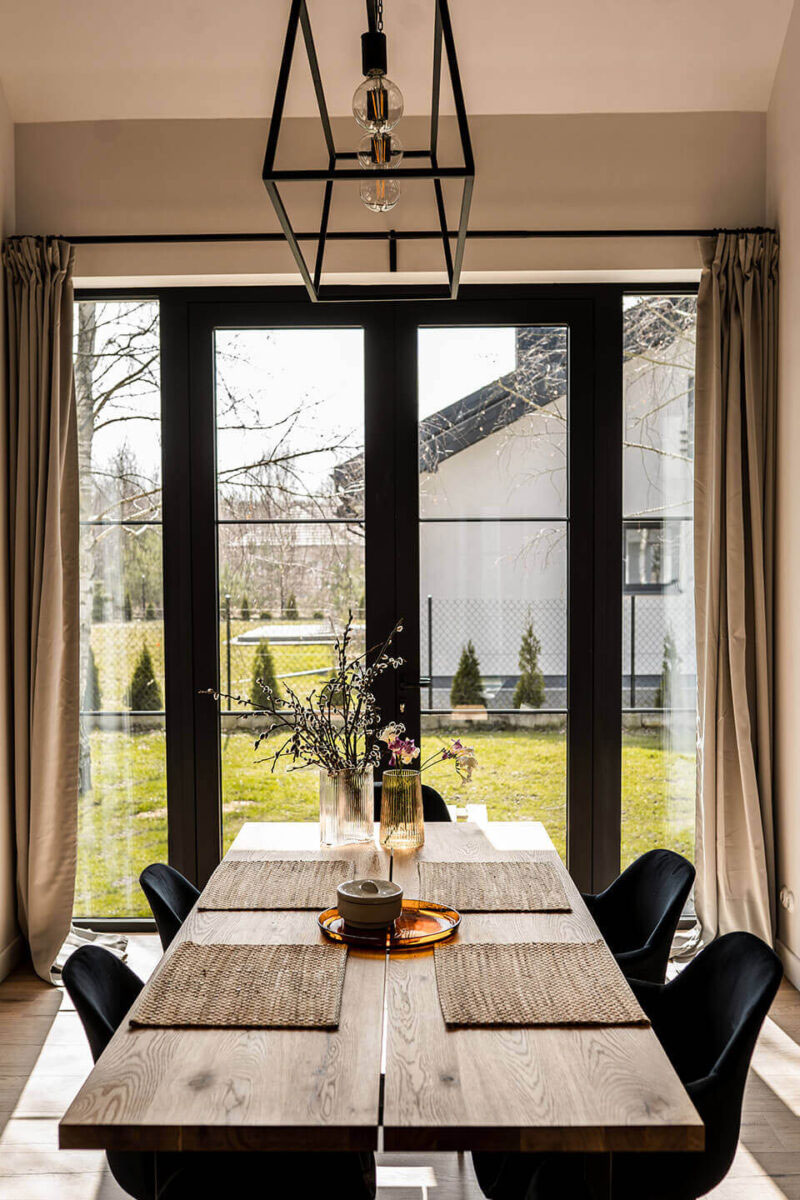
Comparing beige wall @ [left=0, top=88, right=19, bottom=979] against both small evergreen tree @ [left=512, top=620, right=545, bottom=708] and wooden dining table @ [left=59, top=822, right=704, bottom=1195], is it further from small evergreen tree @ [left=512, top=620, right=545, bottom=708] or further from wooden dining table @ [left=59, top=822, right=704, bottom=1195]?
wooden dining table @ [left=59, top=822, right=704, bottom=1195]

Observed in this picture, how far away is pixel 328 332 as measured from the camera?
157 inches

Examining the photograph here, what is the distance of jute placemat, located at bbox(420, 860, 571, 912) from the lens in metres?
2.33

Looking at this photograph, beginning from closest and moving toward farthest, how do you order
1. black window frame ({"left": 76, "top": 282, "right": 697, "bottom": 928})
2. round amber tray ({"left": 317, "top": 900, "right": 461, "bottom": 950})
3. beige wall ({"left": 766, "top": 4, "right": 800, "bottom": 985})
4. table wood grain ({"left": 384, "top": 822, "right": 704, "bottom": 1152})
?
table wood grain ({"left": 384, "top": 822, "right": 704, "bottom": 1152}) < round amber tray ({"left": 317, "top": 900, "right": 461, "bottom": 950}) < beige wall ({"left": 766, "top": 4, "right": 800, "bottom": 985}) < black window frame ({"left": 76, "top": 282, "right": 697, "bottom": 928})

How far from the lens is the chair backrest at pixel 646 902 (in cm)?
247

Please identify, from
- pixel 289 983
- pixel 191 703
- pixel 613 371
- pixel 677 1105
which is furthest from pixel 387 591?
pixel 677 1105

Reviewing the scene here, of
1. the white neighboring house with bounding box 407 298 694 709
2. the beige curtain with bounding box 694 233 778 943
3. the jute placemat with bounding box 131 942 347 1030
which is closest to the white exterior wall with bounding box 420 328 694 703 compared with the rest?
the white neighboring house with bounding box 407 298 694 709

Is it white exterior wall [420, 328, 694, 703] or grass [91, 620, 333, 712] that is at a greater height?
white exterior wall [420, 328, 694, 703]

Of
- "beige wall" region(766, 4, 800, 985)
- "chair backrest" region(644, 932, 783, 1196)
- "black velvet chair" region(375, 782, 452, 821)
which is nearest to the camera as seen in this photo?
"chair backrest" region(644, 932, 783, 1196)

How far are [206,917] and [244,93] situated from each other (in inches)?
116

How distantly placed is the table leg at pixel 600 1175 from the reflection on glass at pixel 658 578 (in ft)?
8.16

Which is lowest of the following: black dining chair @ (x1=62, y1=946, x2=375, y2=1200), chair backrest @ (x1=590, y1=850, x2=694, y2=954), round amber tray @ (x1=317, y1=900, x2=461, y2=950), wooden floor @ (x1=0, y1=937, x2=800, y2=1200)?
wooden floor @ (x1=0, y1=937, x2=800, y2=1200)

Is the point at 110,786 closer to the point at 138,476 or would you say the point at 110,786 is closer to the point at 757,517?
the point at 138,476

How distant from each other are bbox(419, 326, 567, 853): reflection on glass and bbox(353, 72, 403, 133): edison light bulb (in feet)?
7.02

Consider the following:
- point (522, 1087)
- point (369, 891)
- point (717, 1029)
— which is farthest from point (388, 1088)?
point (717, 1029)
